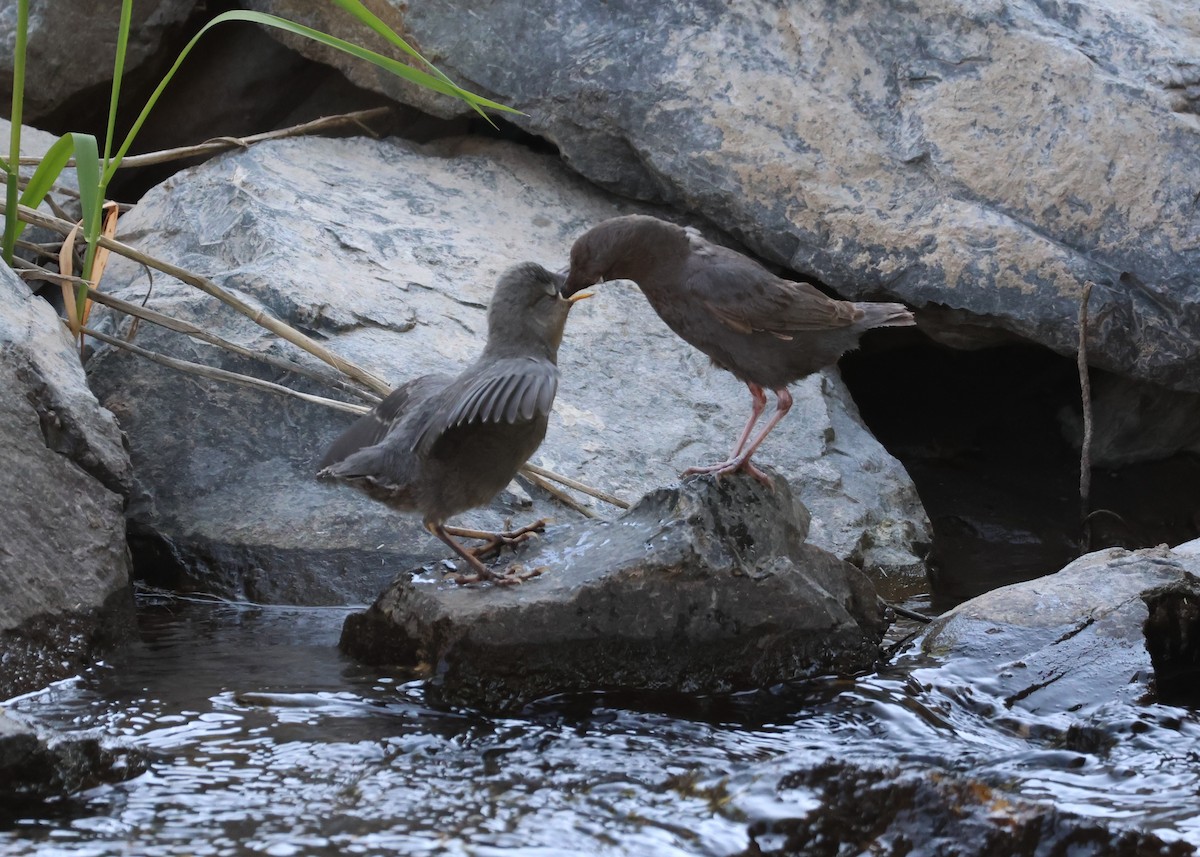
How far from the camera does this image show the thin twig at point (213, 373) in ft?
15.4

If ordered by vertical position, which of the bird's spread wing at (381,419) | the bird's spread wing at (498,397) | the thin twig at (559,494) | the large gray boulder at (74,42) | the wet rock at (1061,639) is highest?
the large gray boulder at (74,42)

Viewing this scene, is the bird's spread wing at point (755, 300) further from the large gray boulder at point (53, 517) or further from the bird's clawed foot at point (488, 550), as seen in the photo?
the large gray boulder at point (53, 517)

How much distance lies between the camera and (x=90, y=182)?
430 cm

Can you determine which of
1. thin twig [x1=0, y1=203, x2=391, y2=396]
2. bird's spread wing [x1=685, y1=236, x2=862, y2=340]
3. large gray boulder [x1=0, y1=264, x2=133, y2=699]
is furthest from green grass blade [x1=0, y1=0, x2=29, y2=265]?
bird's spread wing [x1=685, y1=236, x2=862, y2=340]

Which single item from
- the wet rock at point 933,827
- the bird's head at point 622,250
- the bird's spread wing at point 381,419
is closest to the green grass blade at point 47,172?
the bird's spread wing at point 381,419

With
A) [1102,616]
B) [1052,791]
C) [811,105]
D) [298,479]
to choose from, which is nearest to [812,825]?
[1052,791]

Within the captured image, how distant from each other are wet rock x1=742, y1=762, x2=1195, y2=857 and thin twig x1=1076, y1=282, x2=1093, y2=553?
107 inches

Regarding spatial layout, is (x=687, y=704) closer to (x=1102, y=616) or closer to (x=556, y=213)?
(x=1102, y=616)

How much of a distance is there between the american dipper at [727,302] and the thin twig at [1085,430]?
109 cm

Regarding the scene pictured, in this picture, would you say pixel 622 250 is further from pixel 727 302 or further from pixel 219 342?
pixel 219 342

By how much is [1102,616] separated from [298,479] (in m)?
2.59

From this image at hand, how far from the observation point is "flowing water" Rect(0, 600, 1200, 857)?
2799mm

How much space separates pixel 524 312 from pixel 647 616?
1.01 meters

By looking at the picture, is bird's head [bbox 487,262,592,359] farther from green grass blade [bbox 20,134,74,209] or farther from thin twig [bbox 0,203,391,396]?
green grass blade [bbox 20,134,74,209]
